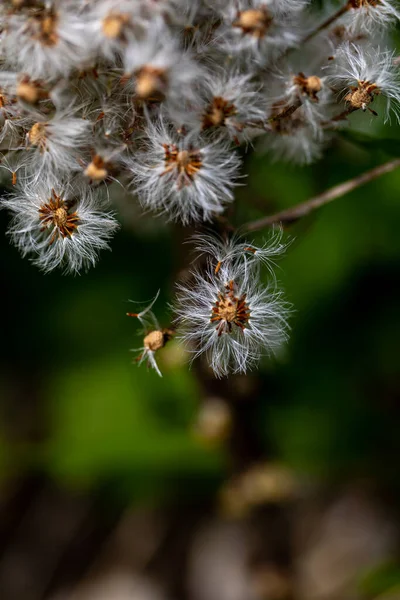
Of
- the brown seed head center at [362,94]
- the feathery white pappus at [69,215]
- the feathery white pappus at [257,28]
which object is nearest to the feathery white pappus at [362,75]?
the brown seed head center at [362,94]

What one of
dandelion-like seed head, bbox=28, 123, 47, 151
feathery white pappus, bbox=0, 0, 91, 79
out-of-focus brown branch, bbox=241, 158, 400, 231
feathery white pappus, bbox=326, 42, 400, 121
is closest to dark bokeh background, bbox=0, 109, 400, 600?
out-of-focus brown branch, bbox=241, 158, 400, 231

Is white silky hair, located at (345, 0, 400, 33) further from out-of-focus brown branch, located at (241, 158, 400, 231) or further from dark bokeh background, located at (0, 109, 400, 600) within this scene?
dark bokeh background, located at (0, 109, 400, 600)

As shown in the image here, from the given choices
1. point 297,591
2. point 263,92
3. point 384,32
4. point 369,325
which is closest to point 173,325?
point 263,92

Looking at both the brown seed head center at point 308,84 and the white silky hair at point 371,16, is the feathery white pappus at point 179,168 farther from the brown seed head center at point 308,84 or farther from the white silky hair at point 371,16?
the white silky hair at point 371,16

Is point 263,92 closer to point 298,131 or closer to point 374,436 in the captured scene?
point 298,131

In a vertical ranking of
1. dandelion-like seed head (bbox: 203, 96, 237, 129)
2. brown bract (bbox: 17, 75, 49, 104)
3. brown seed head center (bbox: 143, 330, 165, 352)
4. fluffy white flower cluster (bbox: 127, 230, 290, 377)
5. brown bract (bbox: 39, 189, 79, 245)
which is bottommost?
brown seed head center (bbox: 143, 330, 165, 352)

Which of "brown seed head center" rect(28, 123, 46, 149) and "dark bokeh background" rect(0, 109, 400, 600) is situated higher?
"brown seed head center" rect(28, 123, 46, 149)
